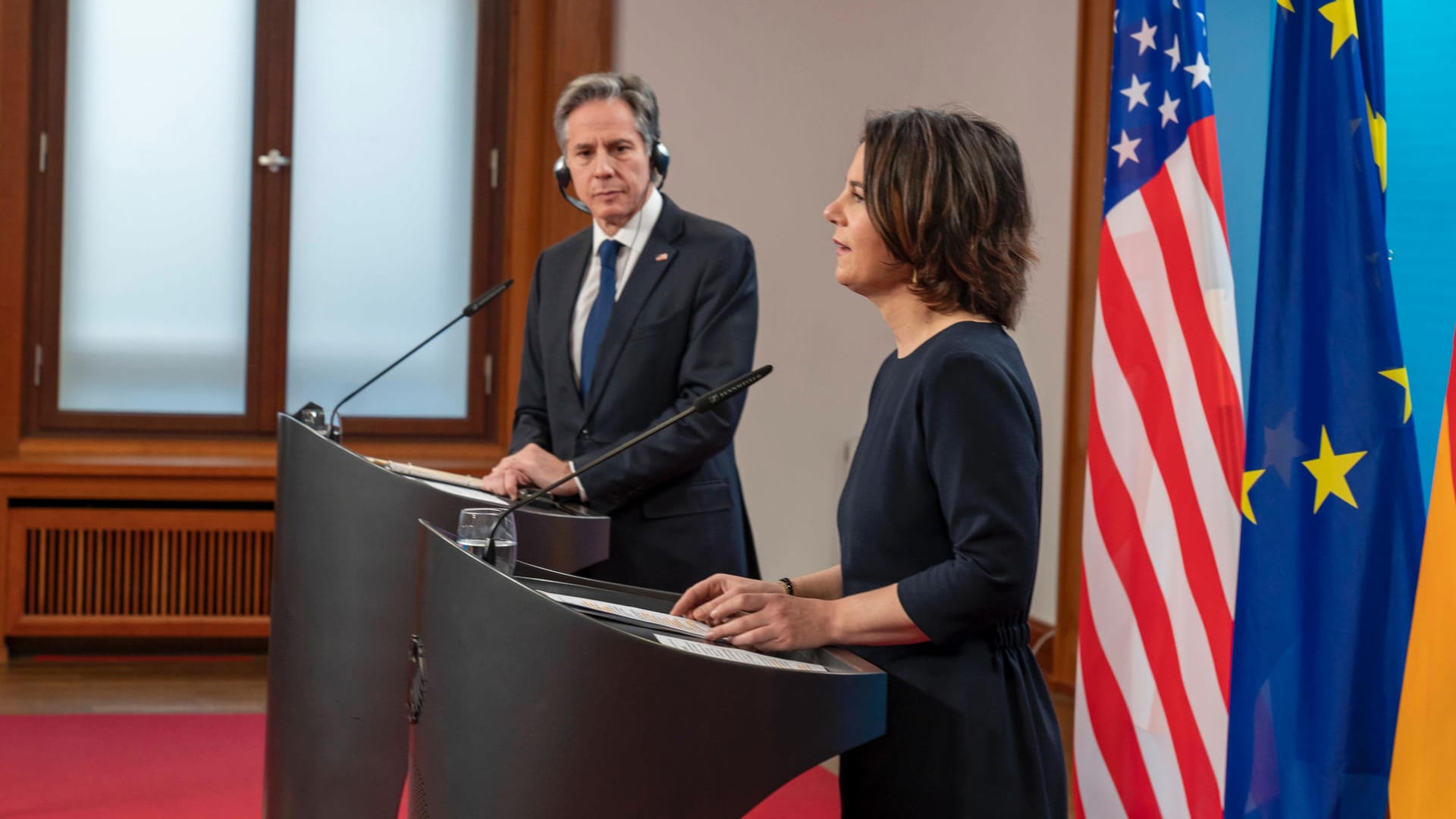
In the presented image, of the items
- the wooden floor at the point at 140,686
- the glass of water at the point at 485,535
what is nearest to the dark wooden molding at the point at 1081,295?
the wooden floor at the point at 140,686

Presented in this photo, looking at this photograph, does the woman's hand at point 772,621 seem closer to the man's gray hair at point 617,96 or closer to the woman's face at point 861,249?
the woman's face at point 861,249

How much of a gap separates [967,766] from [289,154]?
4103 millimetres

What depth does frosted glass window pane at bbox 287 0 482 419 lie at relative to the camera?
16.0 feet

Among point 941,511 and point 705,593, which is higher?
point 941,511

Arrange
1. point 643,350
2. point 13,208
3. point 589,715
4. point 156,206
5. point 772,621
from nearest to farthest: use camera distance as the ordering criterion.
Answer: point 589,715, point 772,621, point 643,350, point 13,208, point 156,206

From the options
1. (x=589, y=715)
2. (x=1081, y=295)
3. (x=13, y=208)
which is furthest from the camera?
(x=13, y=208)

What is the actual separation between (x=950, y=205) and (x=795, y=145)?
366 centimetres

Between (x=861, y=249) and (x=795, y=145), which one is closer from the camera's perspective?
(x=861, y=249)

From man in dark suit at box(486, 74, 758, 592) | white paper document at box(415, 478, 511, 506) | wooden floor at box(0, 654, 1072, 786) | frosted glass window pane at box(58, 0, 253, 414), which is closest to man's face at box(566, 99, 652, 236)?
man in dark suit at box(486, 74, 758, 592)

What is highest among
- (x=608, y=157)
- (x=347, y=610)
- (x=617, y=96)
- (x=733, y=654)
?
(x=617, y=96)

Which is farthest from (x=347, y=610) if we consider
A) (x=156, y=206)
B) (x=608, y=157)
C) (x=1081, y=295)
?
(x=156, y=206)

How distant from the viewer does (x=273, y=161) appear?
4809mm

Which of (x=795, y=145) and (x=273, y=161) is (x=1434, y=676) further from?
(x=273, y=161)

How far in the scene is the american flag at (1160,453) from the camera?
2.45 m
